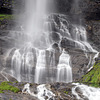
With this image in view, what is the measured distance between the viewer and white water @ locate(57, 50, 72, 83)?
1009 inches

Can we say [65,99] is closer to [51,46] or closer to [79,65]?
[79,65]

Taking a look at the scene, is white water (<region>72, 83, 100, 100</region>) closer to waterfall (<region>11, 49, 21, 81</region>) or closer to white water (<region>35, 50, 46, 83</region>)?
white water (<region>35, 50, 46, 83</region>)

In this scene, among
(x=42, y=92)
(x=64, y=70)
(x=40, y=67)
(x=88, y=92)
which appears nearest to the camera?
(x=42, y=92)

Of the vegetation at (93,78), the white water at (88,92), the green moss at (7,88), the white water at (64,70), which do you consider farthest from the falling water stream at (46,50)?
the vegetation at (93,78)

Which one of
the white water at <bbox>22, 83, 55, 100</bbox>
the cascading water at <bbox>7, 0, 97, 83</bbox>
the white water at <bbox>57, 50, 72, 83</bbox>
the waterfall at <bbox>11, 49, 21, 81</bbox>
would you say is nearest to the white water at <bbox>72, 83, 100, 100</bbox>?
the white water at <bbox>22, 83, 55, 100</bbox>

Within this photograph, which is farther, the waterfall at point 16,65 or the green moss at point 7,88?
the waterfall at point 16,65

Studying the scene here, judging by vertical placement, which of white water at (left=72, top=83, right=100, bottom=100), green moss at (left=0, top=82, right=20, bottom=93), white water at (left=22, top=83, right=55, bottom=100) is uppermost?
green moss at (left=0, top=82, right=20, bottom=93)

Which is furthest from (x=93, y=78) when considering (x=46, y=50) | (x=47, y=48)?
(x=47, y=48)

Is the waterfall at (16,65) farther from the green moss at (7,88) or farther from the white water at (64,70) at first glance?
the green moss at (7,88)

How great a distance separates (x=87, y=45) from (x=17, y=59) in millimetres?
15987

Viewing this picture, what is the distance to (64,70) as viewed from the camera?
2622 cm

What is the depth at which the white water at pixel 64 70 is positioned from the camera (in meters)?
25.6

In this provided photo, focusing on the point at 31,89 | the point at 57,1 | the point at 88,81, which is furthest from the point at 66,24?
the point at 31,89

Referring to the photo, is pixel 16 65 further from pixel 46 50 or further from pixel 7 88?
pixel 7 88
